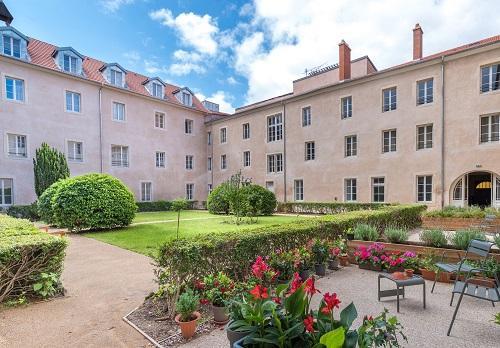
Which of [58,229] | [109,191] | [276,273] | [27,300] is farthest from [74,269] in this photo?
[58,229]

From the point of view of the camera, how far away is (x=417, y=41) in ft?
59.0

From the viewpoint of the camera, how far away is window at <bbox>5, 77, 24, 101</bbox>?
17.6m

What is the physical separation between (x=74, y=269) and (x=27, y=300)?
6.69 ft

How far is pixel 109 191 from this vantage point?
1259 cm

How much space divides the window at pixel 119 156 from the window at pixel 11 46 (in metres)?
8.22

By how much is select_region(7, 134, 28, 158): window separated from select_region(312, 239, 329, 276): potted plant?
20.4 meters

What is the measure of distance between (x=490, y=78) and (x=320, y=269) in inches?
612

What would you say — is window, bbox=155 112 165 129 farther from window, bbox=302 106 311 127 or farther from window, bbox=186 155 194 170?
window, bbox=302 106 311 127

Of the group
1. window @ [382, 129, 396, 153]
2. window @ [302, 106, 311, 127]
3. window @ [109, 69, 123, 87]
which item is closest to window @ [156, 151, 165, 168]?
window @ [109, 69, 123, 87]

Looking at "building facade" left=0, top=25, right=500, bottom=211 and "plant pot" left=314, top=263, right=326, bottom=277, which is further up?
"building facade" left=0, top=25, right=500, bottom=211

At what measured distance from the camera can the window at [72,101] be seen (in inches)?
792

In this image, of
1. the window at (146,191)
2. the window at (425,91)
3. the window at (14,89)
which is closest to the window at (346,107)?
the window at (425,91)

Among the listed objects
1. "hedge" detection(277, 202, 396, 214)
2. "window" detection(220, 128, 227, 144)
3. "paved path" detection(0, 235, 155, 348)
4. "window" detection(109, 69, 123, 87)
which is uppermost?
"window" detection(109, 69, 123, 87)

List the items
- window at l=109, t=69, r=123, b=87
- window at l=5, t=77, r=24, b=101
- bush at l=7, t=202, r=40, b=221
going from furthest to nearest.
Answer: window at l=109, t=69, r=123, b=87 < window at l=5, t=77, r=24, b=101 < bush at l=7, t=202, r=40, b=221
